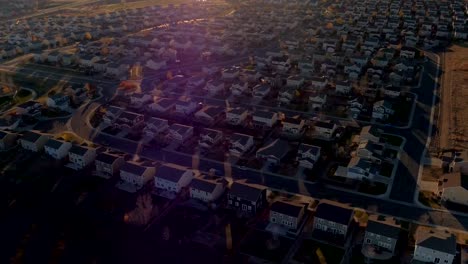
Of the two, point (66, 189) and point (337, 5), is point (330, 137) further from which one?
point (337, 5)

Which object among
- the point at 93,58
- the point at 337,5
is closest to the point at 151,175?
the point at 93,58

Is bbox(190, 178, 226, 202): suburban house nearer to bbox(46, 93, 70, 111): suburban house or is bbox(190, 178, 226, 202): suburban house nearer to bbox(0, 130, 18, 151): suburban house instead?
bbox(0, 130, 18, 151): suburban house

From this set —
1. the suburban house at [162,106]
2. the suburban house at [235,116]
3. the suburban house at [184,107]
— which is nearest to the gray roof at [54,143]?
the suburban house at [162,106]

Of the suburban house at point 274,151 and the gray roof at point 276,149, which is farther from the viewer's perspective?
the gray roof at point 276,149

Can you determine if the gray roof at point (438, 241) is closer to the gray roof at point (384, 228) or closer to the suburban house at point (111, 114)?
the gray roof at point (384, 228)

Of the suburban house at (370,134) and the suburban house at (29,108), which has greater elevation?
the suburban house at (29,108)

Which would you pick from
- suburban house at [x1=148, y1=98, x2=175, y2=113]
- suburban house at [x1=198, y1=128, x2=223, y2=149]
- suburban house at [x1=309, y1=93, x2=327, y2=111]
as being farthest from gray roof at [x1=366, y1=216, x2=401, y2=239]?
suburban house at [x1=148, y1=98, x2=175, y2=113]

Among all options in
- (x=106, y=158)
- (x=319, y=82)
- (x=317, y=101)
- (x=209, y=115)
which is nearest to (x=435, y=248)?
(x=317, y=101)
